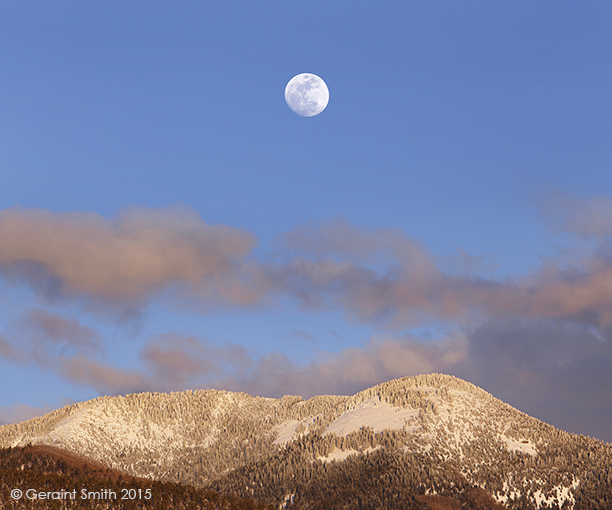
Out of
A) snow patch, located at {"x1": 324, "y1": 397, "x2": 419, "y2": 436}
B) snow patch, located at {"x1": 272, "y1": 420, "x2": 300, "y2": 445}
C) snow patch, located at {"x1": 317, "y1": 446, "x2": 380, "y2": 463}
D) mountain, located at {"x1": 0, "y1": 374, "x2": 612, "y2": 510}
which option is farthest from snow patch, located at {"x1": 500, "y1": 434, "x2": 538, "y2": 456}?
snow patch, located at {"x1": 272, "y1": 420, "x2": 300, "y2": 445}

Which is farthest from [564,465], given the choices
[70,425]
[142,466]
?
[70,425]

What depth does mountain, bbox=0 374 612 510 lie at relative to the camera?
70.4 m

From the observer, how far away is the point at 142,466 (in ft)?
319

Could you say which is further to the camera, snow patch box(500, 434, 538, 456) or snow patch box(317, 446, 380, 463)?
snow patch box(317, 446, 380, 463)

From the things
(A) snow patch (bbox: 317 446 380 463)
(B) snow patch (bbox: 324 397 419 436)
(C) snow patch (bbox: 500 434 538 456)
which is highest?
(B) snow patch (bbox: 324 397 419 436)

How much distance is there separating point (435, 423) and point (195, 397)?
54.0 m

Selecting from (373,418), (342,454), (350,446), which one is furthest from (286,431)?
(342,454)

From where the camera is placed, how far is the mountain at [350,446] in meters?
70.4

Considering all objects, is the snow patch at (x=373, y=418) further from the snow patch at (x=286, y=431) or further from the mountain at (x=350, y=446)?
the snow patch at (x=286, y=431)

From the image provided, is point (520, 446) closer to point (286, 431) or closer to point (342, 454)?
point (342, 454)

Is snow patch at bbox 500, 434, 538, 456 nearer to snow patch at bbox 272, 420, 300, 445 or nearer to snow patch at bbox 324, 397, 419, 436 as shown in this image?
snow patch at bbox 324, 397, 419, 436

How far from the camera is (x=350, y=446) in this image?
82.6 metres

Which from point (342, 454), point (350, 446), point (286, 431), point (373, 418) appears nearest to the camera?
point (342, 454)

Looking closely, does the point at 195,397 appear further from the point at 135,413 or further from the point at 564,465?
the point at 564,465
